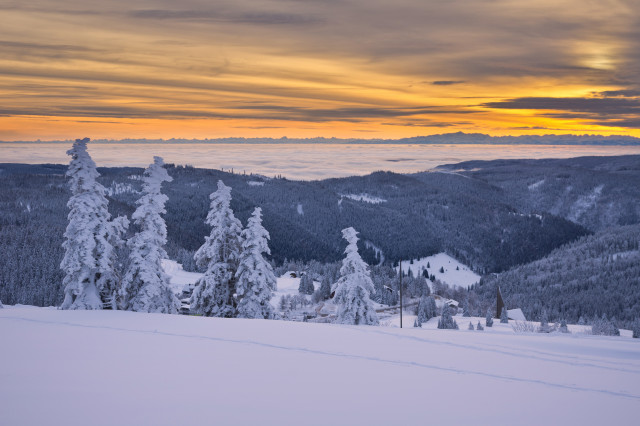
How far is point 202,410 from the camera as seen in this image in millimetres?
8219

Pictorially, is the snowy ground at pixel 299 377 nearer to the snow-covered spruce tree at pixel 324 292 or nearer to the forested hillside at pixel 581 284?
the snow-covered spruce tree at pixel 324 292

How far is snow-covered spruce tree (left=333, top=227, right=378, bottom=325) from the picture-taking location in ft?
105

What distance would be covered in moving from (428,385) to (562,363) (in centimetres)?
466

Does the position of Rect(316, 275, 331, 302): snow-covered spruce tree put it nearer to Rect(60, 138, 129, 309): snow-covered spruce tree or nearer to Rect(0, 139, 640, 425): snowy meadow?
Rect(60, 138, 129, 309): snow-covered spruce tree

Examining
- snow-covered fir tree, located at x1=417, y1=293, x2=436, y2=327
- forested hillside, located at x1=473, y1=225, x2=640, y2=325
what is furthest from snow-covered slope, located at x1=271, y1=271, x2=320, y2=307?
forested hillside, located at x1=473, y1=225, x2=640, y2=325

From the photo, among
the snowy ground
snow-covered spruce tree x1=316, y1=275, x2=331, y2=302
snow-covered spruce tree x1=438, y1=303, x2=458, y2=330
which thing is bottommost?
snow-covered spruce tree x1=438, y1=303, x2=458, y2=330

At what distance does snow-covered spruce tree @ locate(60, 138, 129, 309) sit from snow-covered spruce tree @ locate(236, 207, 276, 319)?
719cm

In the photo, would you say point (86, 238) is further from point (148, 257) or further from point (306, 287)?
point (306, 287)

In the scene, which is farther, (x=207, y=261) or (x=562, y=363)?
(x=207, y=261)

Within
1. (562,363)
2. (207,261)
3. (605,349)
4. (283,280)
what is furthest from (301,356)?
(283,280)

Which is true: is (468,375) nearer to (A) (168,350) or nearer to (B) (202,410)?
(B) (202,410)

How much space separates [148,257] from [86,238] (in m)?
3.31

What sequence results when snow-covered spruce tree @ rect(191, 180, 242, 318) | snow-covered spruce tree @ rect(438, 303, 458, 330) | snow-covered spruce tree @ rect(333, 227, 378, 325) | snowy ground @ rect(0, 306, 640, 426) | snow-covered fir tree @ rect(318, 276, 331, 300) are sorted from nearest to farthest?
snowy ground @ rect(0, 306, 640, 426) < snow-covered spruce tree @ rect(191, 180, 242, 318) < snow-covered spruce tree @ rect(333, 227, 378, 325) < snow-covered spruce tree @ rect(438, 303, 458, 330) < snow-covered fir tree @ rect(318, 276, 331, 300)

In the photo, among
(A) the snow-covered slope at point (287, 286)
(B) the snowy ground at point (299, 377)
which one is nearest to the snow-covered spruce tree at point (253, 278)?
(B) the snowy ground at point (299, 377)
